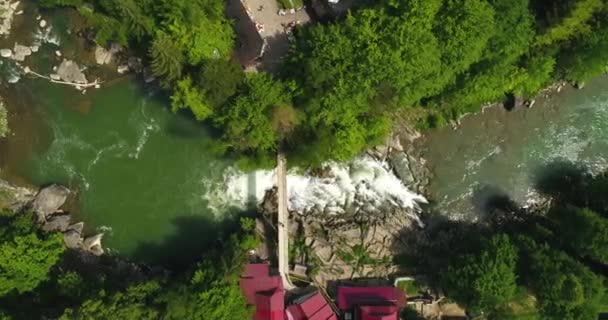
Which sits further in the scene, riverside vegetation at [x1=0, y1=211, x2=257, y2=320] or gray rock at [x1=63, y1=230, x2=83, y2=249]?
gray rock at [x1=63, y1=230, x2=83, y2=249]

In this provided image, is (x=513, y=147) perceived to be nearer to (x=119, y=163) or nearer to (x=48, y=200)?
(x=119, y=163)

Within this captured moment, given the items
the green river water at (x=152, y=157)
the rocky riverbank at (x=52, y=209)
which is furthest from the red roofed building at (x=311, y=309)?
the rocky riverbank at (x=52, y=209)

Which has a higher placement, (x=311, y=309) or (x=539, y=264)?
(x=539, y=264)

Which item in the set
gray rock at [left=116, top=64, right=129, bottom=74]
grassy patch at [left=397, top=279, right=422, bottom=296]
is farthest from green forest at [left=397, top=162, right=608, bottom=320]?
gray rock at [left=116, top=64, right=129, bottom=74]

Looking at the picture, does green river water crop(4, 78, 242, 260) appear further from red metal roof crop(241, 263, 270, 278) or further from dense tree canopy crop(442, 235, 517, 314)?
dense tree canopy crop(442, 235, 517, 314)

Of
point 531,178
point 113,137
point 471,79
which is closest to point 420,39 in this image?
point 471,79

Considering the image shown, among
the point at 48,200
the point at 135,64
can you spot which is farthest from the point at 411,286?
the point at 48,200

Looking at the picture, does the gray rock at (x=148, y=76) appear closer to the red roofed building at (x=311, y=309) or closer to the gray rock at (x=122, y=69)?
the gray rock at (x=122, y=69)

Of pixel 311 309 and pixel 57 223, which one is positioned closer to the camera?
pixel 311 309
